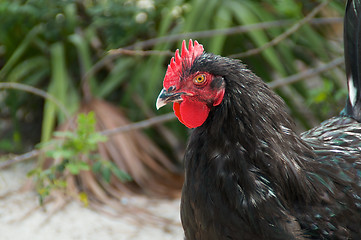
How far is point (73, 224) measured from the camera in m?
3.61

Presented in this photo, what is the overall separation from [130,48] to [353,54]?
2430 millimetres

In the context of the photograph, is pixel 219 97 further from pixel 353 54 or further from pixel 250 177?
pixel 353 54

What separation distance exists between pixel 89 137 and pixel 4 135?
2153 millimetres

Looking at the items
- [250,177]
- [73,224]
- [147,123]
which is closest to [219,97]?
[250,177]

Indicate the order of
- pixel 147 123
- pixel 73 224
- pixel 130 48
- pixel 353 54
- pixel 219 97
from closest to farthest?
1. pixel 219 97
2. pixel 353 54
3. pixel 73 224
4. pixel 147 123
5. pixel 130 48

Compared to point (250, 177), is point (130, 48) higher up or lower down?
higher up

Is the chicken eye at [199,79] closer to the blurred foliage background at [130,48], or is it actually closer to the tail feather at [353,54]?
the tail feather at [353,54]

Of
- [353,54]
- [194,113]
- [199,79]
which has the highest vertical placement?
[353,54]

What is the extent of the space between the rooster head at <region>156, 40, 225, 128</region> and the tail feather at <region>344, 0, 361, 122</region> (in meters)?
1.04

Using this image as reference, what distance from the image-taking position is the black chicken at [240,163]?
1.89 m

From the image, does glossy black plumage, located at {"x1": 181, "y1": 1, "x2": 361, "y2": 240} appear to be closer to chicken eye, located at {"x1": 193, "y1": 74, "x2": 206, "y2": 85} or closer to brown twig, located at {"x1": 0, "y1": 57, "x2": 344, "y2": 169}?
chicken eye, located at {"x1": 193, "y1": 74, "x2": 206, "y2": 85}

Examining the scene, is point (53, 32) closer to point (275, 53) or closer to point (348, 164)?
point (275, 53)

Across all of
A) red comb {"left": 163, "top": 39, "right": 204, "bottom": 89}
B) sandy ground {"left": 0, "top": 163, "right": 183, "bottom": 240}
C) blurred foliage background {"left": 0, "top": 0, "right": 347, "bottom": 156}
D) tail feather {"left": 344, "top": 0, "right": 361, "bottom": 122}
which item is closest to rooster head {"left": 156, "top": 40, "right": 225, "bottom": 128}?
red comb {"left": 163, "top": 39, "right": 204, "bottom": 89}

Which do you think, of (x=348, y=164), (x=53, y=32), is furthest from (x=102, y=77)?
(x=348, y=164)
